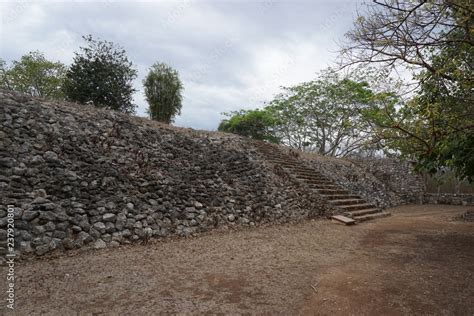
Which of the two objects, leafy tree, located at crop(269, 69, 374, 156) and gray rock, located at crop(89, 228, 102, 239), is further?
leafy tree, located at crop(269, 69, 374, 156)

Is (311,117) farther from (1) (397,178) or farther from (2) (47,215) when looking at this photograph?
(2) (47,215)

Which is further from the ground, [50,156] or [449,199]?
[50,156]

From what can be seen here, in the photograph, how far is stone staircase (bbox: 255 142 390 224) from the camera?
9695 millimetres

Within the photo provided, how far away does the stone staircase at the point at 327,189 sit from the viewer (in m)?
9.70

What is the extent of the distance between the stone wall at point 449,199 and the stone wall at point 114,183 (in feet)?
34.4

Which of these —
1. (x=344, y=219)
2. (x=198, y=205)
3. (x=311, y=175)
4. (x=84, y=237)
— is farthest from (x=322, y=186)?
(x=84, y=237)

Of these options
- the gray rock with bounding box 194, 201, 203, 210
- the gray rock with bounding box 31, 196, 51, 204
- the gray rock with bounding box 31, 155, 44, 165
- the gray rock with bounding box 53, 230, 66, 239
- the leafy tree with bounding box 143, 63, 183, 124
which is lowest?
the gray rock with bounding box 53, 230, 66, 239

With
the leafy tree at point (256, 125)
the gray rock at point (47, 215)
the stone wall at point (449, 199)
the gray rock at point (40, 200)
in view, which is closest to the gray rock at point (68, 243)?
the gray rock at point (47, 215)

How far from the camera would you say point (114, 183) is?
6102 mm

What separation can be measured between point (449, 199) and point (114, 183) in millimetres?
16656

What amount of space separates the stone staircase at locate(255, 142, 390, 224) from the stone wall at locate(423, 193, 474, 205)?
684 cm

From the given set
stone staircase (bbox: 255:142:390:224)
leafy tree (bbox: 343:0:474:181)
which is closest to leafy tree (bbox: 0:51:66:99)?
stone staircase (bbox: 255:142:390:224)

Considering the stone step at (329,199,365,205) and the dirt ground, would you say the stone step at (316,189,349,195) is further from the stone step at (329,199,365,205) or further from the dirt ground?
the dirt ground

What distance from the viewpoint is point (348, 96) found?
65.3ft
